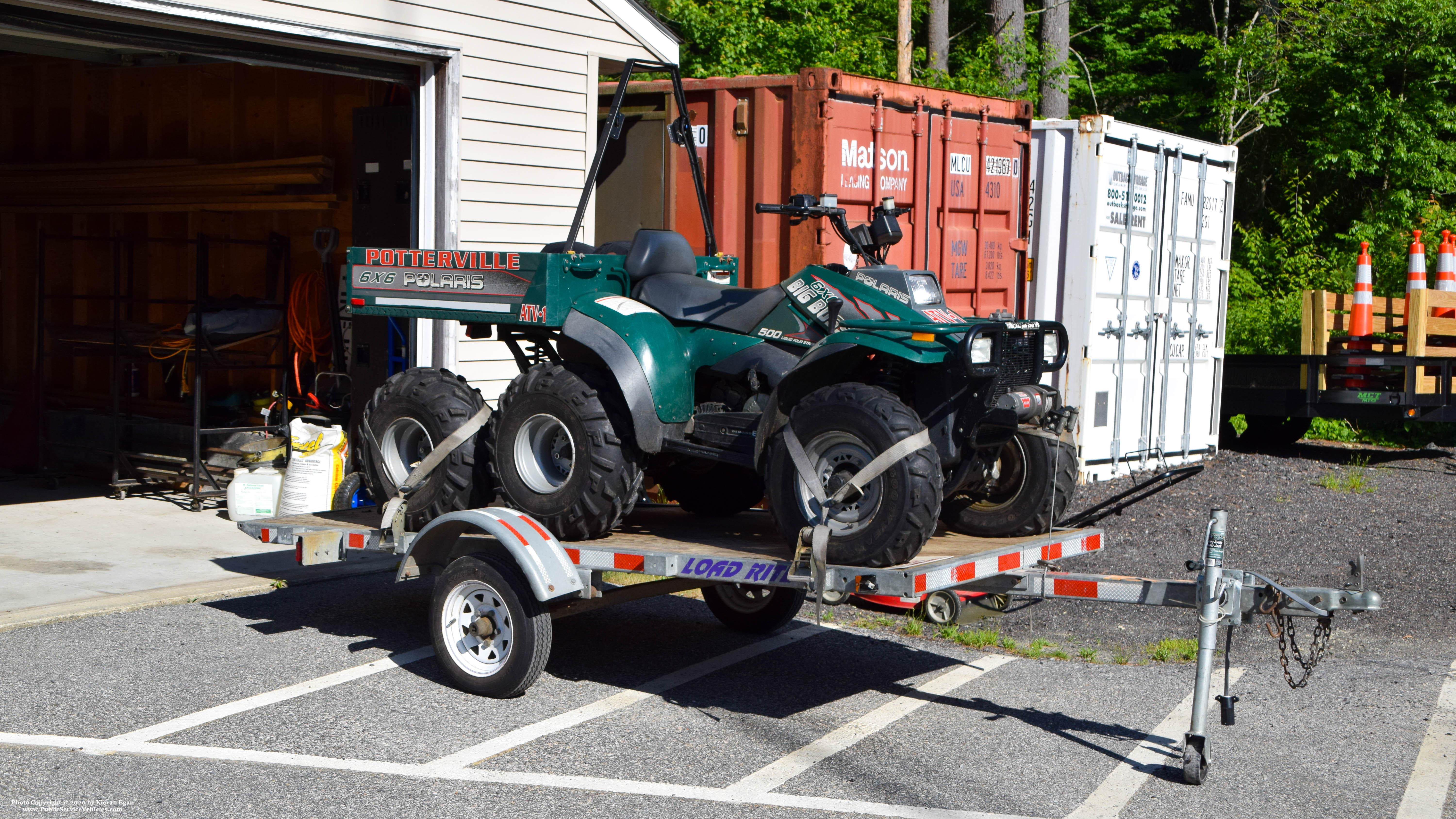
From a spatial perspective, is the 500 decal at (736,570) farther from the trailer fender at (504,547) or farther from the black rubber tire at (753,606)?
the black rubber tire at (753,606)

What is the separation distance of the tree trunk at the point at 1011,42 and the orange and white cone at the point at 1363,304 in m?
8.33

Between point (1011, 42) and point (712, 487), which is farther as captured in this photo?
point (1011, 42)

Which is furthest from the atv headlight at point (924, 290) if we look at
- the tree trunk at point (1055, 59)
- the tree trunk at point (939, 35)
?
the tree trunk at point (939, 35)

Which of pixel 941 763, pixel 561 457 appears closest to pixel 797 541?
pixel 941 763

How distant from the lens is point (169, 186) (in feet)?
42.2

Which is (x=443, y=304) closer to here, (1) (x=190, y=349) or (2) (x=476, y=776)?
(2) (x=476, y=776)

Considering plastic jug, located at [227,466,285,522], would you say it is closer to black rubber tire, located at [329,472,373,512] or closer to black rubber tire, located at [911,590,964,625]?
black rubber tire, located at [329,472,373,512]

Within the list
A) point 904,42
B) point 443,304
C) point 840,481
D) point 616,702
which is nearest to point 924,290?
point 840,481

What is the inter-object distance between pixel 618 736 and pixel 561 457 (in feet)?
4.34

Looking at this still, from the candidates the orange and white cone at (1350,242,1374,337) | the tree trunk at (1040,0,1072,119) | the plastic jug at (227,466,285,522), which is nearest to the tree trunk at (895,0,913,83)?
the tree trunk at (1040,0,1072,119)

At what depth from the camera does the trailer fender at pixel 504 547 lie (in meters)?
5.82

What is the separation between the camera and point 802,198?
243 inches

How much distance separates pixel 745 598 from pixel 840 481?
209cm

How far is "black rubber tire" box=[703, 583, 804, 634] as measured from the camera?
734 centimetres
